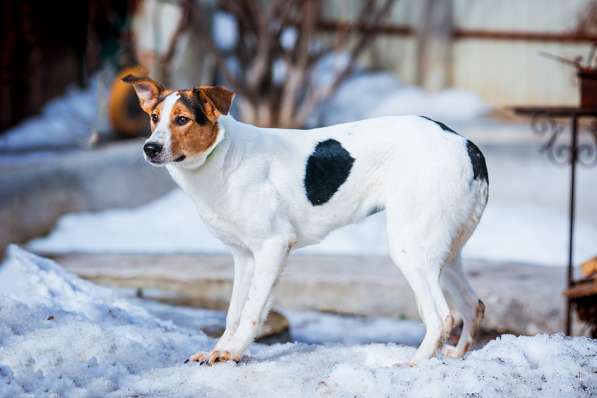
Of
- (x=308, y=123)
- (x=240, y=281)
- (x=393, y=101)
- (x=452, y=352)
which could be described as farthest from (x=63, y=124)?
(x=452, y=352)

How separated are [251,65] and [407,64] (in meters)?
3.22

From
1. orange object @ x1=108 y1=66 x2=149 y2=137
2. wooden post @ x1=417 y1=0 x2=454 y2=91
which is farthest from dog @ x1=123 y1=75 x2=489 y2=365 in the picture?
wooden post @ x1=417 y1=0 x2=454 y2=91

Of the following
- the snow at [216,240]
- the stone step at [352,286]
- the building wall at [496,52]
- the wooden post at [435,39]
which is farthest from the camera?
the wooden post at [435,39]

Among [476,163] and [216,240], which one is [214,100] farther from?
[216,240]

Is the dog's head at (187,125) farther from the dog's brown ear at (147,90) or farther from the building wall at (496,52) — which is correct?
the building wall at (496,52)

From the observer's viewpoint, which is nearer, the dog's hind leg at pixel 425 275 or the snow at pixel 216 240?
the dog's hind leg at pixel 425 275

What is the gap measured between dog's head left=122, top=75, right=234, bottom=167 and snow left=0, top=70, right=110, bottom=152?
558 centimetres

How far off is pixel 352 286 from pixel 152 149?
8.86ft

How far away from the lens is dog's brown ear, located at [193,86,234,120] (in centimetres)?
290

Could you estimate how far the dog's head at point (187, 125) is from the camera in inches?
112

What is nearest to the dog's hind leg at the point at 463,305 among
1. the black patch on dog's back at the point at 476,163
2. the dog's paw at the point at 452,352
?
the dog's paw at the point at 452,352

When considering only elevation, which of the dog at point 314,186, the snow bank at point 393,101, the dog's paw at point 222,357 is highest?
the dog at point 314,186

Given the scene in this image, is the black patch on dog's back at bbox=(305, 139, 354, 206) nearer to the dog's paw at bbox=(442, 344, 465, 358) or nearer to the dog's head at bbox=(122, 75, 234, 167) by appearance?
the dog's head at bbox=(122, 75, 234, 167)

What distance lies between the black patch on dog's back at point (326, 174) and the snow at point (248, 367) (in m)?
0.61
